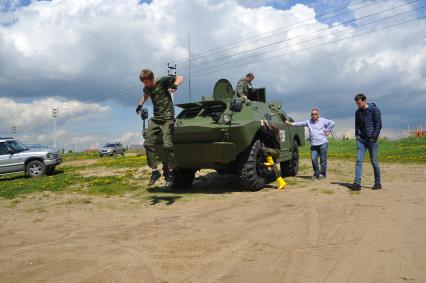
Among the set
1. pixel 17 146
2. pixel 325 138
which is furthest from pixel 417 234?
pixel 17 146

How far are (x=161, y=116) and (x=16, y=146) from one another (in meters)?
11.4

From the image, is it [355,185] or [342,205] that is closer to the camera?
[342,205]

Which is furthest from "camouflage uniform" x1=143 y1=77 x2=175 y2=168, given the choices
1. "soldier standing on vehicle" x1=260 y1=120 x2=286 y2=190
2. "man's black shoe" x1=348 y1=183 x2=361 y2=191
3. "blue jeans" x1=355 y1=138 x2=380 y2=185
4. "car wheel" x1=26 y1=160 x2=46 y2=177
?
"car wheel" x1=26 y1=160 x2=46 y2=177

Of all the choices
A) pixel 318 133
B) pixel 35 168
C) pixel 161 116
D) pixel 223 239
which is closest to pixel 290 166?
pixel 318 133

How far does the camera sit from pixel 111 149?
39.4 meters

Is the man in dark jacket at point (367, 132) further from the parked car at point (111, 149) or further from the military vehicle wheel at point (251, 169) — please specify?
the parked car at point (111, 149)

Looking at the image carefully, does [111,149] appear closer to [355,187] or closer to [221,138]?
[221,138]

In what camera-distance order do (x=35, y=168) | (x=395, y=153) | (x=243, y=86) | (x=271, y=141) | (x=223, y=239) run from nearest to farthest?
(x=223, y=239) → (x=271, y=141) → (x=243, y=86) → (x=35, y=168) → (x=395, y=153)

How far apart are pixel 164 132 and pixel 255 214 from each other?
1948 mm

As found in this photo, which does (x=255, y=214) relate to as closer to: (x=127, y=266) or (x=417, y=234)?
(x=417, y=234)

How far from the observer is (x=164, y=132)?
6.66m

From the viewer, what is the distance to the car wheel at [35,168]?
15750 mm

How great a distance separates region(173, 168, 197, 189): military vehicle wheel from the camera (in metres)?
9.18

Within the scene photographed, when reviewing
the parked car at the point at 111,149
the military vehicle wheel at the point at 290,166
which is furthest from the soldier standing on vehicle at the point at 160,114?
the parked car at the point at 111,149
